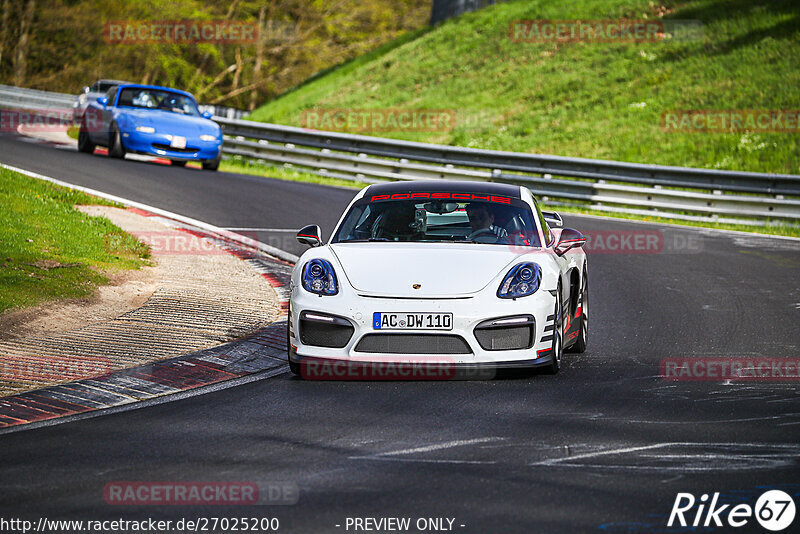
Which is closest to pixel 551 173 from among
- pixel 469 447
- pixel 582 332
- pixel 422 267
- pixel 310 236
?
pixel 582 332

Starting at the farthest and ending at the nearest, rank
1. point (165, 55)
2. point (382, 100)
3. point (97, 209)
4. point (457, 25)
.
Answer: point (165, 55) < point (457, 25) < point (382, 100) < point (97, 209)

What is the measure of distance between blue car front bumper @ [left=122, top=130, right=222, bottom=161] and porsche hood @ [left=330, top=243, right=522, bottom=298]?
46.9 ft

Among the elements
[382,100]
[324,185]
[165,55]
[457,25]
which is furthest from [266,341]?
[165,55]

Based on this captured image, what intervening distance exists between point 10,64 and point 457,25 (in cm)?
2023

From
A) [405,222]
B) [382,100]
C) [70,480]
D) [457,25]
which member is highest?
[457,25]

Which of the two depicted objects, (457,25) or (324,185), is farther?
(457,25)

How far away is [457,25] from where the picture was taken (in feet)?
130

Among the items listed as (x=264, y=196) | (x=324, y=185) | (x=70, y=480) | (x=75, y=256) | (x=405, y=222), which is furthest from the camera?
(x=324, y=185)

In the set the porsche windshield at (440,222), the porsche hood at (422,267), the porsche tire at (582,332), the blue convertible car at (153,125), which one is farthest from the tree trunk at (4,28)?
the porsche hood at (422,267)

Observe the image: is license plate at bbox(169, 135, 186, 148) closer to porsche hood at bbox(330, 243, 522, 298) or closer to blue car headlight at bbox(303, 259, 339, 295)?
porsche hood at bbox(330, 243, 522, 298)

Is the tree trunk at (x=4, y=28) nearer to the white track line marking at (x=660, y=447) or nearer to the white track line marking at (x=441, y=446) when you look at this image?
the white track line marking at (x=441, y=446)

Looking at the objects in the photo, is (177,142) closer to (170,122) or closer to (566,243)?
(170,122)

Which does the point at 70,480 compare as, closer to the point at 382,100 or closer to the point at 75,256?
the point at 75,256

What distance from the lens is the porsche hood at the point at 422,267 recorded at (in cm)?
748
